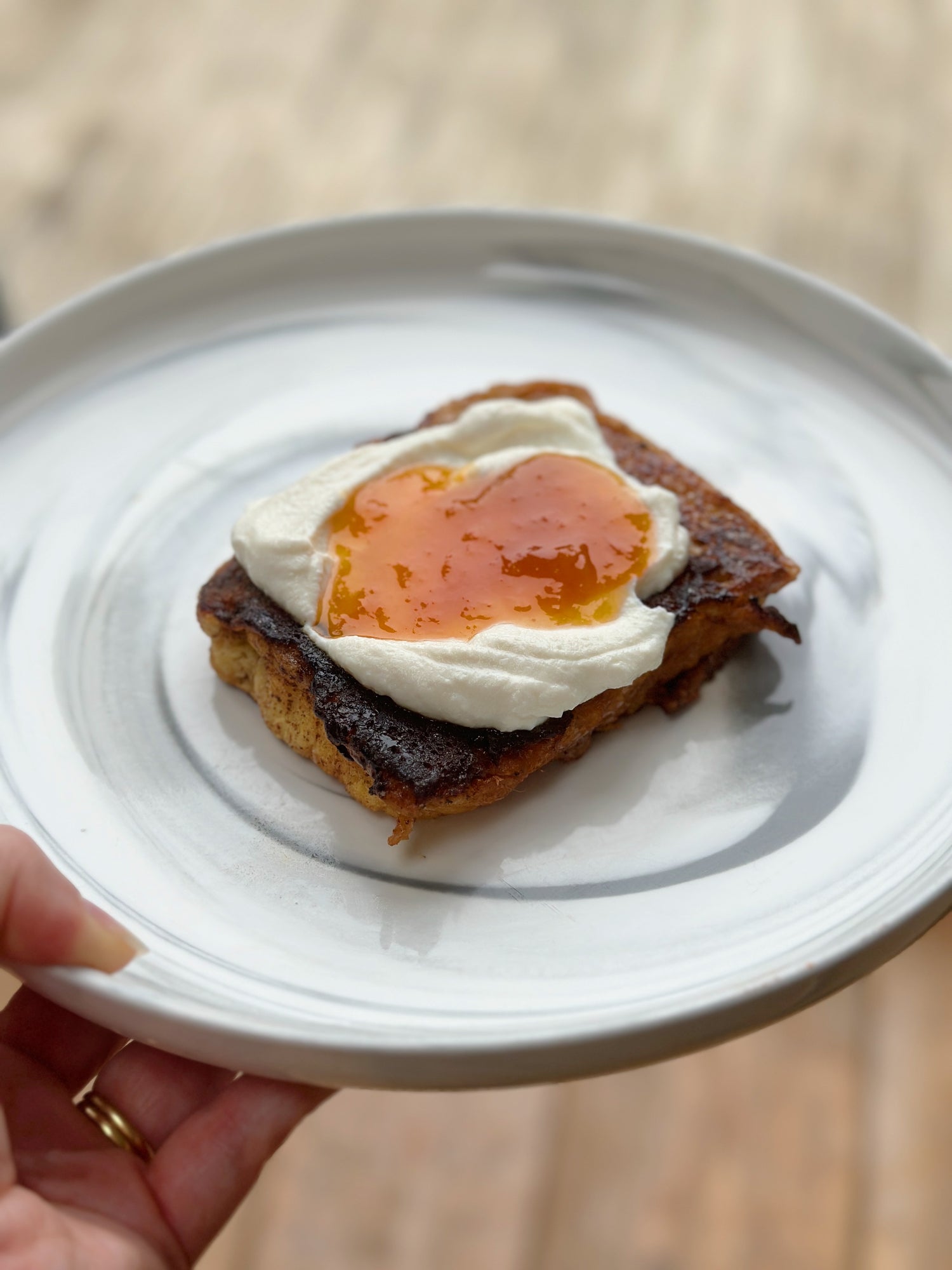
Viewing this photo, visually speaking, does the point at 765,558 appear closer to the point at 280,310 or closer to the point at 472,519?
the point at 472,519

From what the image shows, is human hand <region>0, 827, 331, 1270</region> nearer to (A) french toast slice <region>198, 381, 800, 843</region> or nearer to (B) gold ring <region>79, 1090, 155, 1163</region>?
(B) gold ring <region>79, 1090, 155, 1163</region>

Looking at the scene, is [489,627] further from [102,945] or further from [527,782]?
[102,945]

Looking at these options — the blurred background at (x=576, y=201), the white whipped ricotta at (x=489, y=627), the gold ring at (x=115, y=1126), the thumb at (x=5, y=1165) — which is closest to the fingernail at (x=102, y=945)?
the thumb at (x=5, y=1165)

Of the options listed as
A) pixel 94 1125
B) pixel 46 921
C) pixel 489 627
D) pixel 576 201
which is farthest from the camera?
pixel 576 201

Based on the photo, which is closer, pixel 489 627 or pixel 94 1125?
pixel 94 1125

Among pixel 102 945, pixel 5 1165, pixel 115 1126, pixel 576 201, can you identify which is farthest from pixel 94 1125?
pixel 576 201

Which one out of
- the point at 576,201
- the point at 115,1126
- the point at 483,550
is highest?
the point at 576,201

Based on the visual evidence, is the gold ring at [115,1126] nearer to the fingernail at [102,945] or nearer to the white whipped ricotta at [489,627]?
the fingernail at [102,945]
